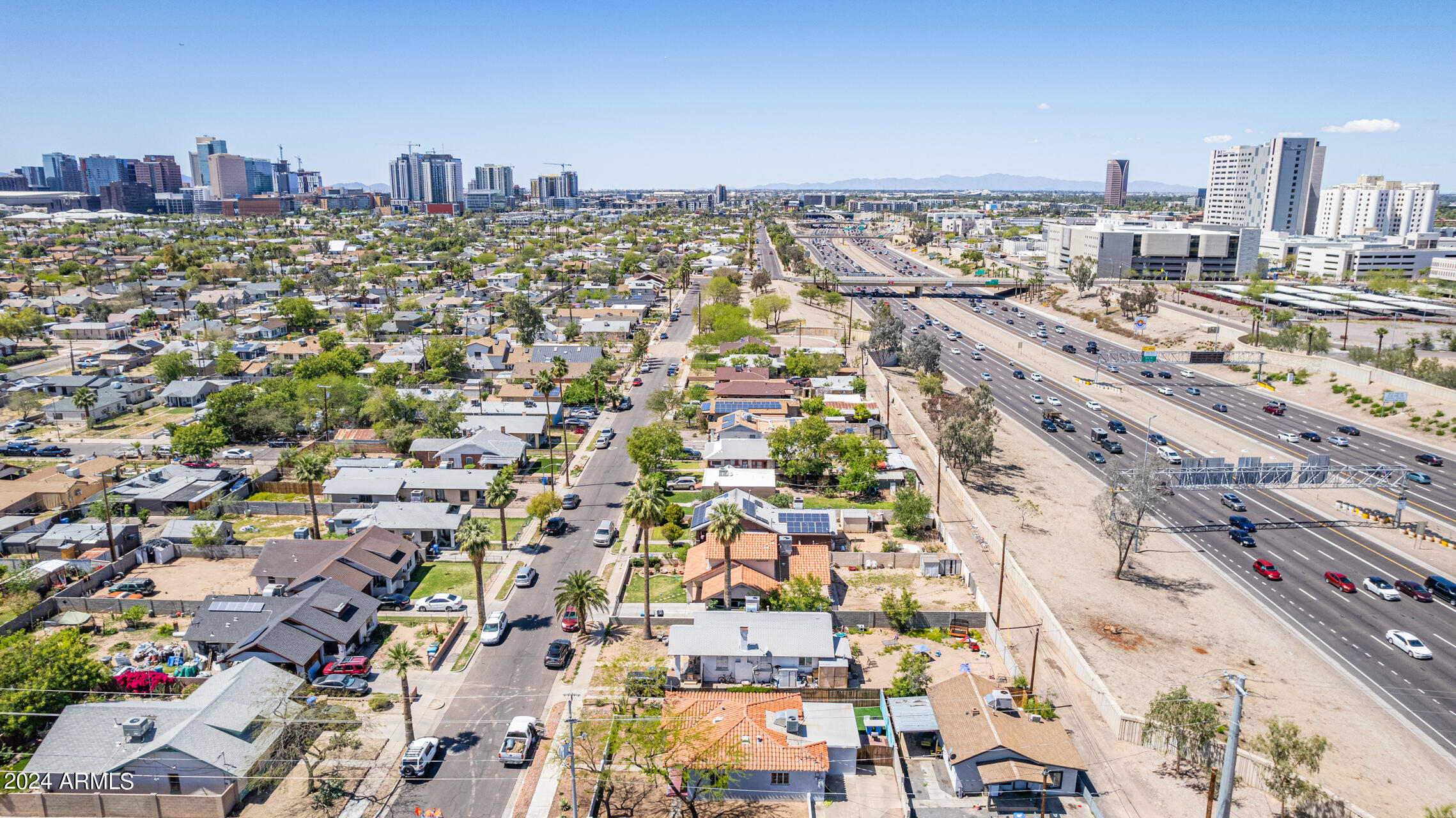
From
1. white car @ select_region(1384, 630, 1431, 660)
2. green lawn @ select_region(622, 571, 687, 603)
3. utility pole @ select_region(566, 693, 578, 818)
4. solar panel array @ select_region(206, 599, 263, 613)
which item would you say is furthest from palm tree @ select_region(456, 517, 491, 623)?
white car @ select_region(1384, 630, 1431, 660)

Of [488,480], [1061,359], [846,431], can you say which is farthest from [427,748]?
[1061,359]

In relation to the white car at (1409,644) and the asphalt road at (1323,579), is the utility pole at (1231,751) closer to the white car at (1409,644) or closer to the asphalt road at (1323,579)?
the asphalt road at (1323,579)

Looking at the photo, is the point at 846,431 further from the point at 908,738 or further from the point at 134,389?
the point at 134,389

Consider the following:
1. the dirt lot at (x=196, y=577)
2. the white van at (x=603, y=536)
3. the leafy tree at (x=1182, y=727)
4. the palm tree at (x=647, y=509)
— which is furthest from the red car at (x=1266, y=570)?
the dirt lot at (x=196, y=577)

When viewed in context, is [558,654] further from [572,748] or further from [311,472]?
[311,472]

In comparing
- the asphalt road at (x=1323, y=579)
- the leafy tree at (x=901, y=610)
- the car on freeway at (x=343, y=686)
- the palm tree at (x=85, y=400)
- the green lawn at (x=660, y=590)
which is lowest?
the asphalt road at (x=1323, y=579)
